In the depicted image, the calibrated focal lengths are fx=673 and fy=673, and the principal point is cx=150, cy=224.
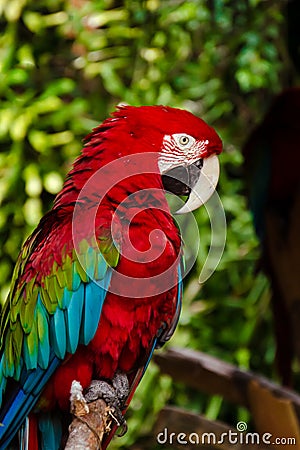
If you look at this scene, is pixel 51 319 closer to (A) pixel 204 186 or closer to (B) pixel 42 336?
(B) pixel 42 336

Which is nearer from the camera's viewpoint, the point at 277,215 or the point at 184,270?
the point at 184,270

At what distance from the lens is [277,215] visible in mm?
1650

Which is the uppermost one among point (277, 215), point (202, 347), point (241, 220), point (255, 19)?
point (255, 19)

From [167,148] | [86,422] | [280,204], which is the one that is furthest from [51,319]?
[280,204]

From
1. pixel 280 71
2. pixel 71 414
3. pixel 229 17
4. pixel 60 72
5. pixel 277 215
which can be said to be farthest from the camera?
pixel 280 71

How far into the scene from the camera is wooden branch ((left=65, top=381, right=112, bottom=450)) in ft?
2.13

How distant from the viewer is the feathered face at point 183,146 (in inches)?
28.3

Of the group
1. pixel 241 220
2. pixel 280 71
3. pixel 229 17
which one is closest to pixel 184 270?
pixel 229 17

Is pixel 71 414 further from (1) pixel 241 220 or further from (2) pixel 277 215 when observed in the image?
(1) pixel 241 220

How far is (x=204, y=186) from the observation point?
732 millimetres

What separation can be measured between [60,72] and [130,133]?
1.56 meters
